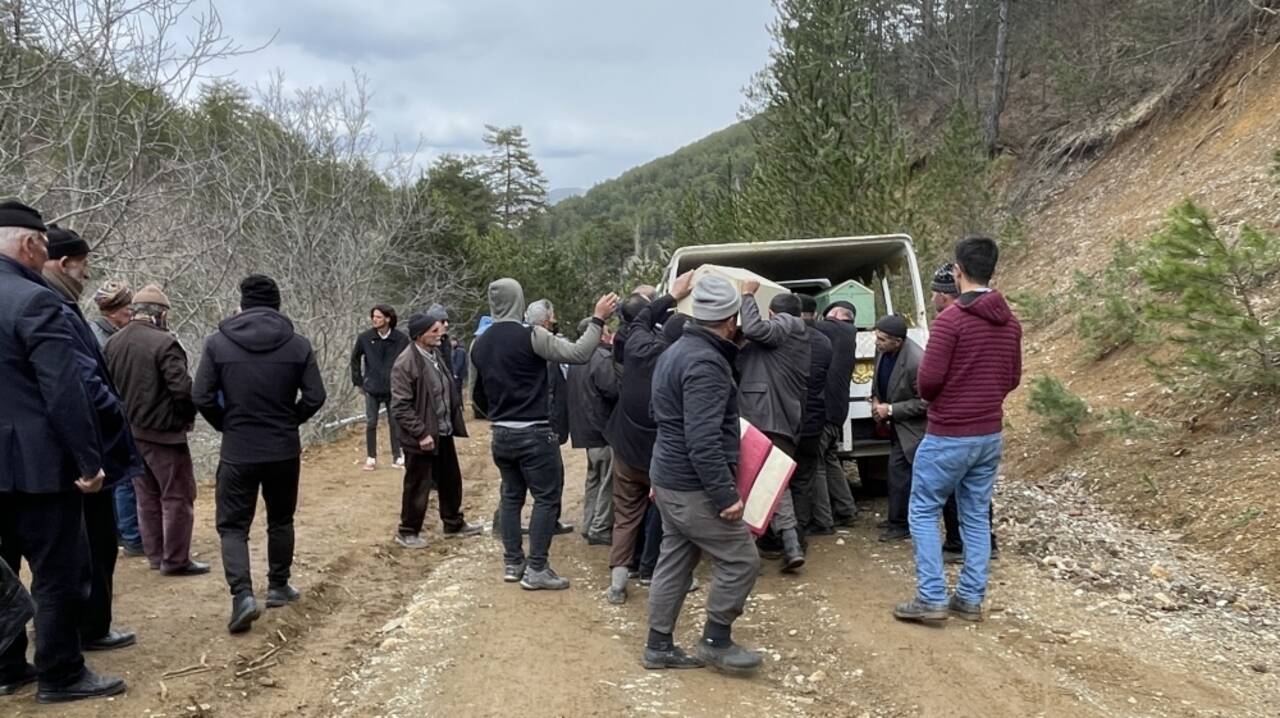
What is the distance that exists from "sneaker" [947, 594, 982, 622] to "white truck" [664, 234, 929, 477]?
2.04 m

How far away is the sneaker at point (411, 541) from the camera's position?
23.1 feet

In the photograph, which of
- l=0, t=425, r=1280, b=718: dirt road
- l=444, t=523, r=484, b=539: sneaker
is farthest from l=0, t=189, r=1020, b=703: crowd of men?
l=444, t=523, r=484, b=539: sneaker

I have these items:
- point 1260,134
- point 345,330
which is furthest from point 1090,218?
point 345,330

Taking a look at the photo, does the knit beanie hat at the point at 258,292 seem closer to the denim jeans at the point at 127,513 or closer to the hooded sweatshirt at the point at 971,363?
the denim jeans at the point at 127,513

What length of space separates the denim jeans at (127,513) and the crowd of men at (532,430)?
2 centimetres

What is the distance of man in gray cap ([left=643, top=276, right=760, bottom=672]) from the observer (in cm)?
409

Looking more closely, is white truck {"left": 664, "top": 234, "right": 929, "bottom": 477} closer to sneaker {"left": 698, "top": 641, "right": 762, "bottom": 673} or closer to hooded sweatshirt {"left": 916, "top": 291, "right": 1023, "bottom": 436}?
hooded sweatshirt {"left": 916, "top": 291, "right": 1023, "bottom": 436}

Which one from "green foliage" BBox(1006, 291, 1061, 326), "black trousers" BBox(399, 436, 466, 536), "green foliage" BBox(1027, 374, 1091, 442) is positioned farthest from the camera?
"green foliage" BBox(1006, 291, 1061, 326)

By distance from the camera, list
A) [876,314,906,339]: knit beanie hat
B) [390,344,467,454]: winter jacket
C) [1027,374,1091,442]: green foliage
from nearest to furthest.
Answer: [876,314,906,339]: knit beanie hat < [390,344,467,454]: winter jacket < [1027,374,1091,442]: green foliage

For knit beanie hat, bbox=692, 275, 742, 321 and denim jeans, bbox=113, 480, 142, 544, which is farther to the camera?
denim jeans, bbox=113, 480, 142, 544

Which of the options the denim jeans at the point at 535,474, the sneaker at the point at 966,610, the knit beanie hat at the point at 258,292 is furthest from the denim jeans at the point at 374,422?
the sneaker at the point at 966,610

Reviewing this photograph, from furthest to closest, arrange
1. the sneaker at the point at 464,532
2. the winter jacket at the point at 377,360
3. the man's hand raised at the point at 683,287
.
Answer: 1. the winter jacket at the point at 377,360
2. the sneaker at the point at 464,532
3. the man's hand raised at the point at 683,287

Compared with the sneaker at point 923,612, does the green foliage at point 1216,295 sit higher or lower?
higher

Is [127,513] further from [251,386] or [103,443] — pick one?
[103,443]
